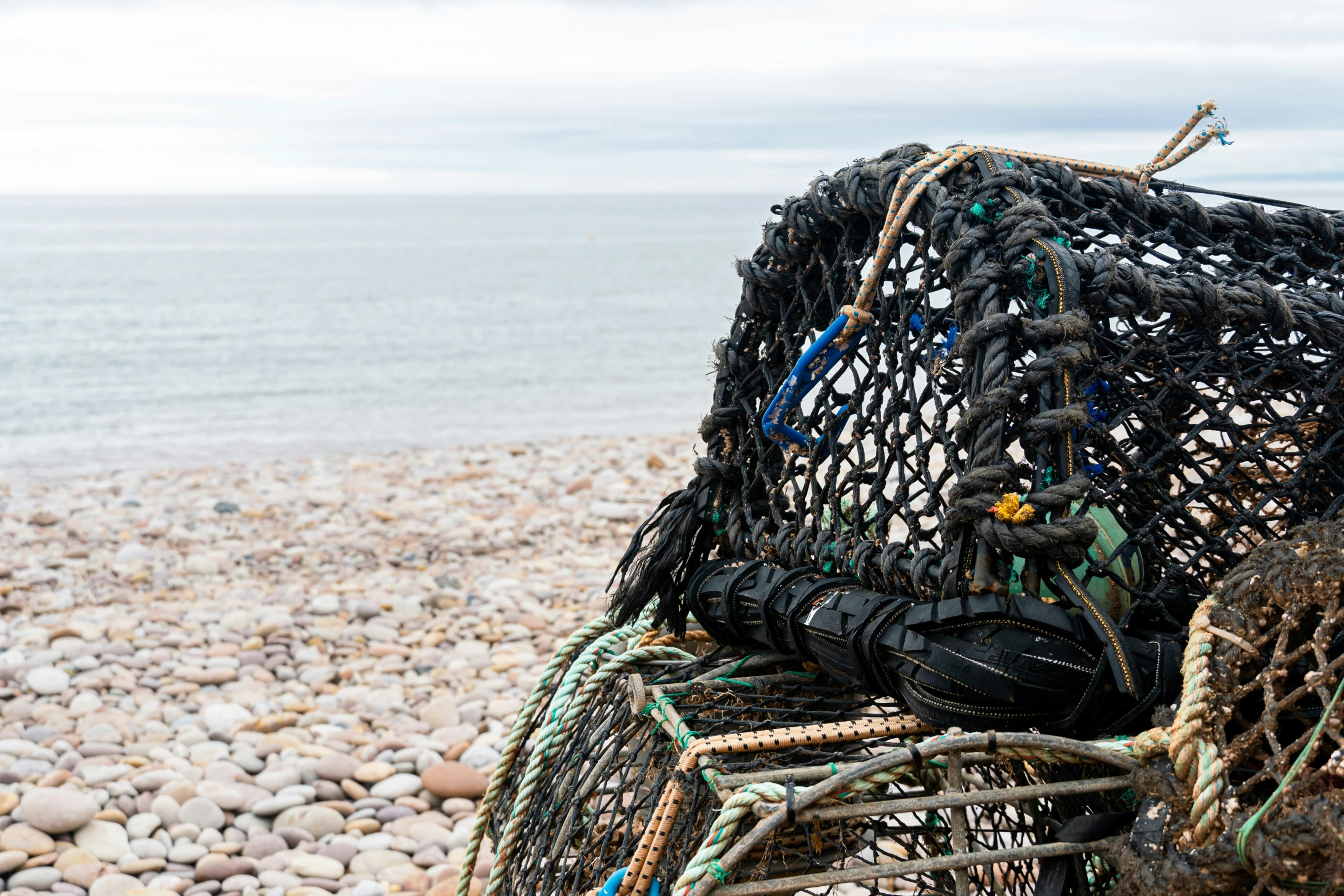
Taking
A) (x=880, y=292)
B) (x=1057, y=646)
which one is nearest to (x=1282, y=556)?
(x=1057, y=646)

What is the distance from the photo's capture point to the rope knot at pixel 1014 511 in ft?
5.18

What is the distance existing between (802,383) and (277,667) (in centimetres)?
399

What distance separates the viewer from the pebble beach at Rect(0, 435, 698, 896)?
3688 mm

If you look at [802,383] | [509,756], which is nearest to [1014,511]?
[802,383]

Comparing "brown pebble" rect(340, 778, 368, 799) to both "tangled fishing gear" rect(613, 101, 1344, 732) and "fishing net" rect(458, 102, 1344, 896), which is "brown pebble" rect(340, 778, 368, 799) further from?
"tangled fishing gear" rect(613, 101, 1344, 732)

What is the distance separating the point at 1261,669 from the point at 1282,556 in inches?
5.7

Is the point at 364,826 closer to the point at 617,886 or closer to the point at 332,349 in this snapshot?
the point at 617,886

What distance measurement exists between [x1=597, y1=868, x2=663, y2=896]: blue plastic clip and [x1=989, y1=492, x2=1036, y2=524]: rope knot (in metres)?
0.70

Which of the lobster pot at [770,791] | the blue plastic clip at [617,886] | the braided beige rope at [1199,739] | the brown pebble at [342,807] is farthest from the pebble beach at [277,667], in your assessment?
the braided beige rope at [1199,739]

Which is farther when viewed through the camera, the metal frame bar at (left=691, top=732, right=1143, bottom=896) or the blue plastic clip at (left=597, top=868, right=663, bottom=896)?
the blue plastic clip at (left=597, top=868, right=663, bottom=896)

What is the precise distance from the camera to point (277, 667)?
5.36 m

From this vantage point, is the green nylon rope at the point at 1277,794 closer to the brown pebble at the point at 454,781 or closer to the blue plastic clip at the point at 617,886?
the blue plastic clip at the point at 617,886

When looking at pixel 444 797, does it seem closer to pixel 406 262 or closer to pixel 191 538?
pixel 191 538

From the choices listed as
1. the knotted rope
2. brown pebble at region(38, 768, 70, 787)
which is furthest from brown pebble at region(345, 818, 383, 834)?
the knotted rope
